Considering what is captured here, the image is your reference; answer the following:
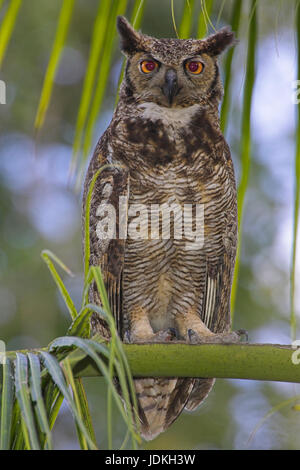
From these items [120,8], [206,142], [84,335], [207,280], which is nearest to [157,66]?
[206,142]

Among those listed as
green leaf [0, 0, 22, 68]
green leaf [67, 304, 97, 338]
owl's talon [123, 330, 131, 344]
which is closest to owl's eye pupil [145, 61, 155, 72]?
owl's talon [123, 330, 131, 344]

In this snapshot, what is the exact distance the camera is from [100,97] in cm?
141

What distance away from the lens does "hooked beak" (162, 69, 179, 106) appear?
2744 mm

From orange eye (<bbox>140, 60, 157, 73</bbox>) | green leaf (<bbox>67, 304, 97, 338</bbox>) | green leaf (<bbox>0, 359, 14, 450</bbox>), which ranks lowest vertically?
green leaf (<bbox>0, 359, 14, 450</bbox>)

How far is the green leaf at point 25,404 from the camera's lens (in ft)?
3.15

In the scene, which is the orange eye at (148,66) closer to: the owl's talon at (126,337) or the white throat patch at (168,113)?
the white throat patch at (168,113)

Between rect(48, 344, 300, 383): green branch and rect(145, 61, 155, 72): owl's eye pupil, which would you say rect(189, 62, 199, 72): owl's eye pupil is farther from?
rect(48, 344, 300, 383): green branch

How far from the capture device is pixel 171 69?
9.11ft

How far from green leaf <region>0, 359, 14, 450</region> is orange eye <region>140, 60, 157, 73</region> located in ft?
6.12

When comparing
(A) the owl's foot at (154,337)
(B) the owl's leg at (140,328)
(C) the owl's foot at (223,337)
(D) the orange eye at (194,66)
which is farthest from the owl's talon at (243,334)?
(D) the orange eye at (194,66)

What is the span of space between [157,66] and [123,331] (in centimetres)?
117

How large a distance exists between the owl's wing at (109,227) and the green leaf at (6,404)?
1.44m

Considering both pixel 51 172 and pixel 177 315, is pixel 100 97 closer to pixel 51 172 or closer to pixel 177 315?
pixel 177 315

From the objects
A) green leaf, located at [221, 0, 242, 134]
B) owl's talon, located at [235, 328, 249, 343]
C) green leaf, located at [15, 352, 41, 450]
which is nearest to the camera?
green leaf, located at [15, 352, 41, 450]
